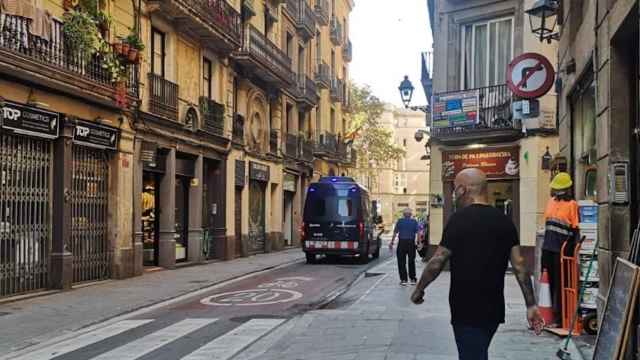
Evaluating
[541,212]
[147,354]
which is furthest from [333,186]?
[147,354]

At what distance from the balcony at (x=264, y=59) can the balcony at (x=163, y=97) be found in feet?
19.1

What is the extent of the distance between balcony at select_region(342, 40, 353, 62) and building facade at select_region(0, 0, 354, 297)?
1221 cm

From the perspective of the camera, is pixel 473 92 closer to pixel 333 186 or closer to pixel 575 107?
pixel 333 186

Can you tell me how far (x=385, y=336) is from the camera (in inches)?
375

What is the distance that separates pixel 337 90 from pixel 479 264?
137 feet

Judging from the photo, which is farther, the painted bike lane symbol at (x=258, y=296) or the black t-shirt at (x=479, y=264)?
the painted bike lane symbol at (x=258, y=296)

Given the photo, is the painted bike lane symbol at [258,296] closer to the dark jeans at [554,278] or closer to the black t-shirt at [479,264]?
the dark jeans at [554,278]

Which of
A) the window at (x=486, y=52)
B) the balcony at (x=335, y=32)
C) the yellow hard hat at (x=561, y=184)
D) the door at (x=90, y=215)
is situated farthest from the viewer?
the balcony at (x=335, y=32)

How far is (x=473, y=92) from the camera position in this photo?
69.2 ft

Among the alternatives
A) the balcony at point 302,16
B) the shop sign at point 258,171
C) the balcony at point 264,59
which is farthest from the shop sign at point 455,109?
the balcony at point 302,16

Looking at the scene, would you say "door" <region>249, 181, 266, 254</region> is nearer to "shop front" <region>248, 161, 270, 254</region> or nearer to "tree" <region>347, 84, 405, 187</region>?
"shop front" <region>248, 161, 270, 254</region>

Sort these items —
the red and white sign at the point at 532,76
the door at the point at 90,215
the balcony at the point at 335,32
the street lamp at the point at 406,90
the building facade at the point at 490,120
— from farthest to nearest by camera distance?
the balcony at the point at 335,32 → the street lamp at the point at 406,90 → the building facade at the point at 490,120 → the door at the point at 90,215 → the red and white sign at the point at 532,76

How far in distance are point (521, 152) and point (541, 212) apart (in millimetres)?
1704

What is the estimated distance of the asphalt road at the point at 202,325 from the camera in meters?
9.02
